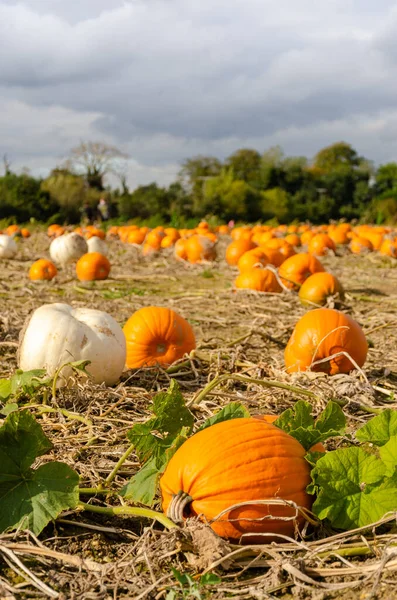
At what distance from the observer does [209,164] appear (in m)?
42.8

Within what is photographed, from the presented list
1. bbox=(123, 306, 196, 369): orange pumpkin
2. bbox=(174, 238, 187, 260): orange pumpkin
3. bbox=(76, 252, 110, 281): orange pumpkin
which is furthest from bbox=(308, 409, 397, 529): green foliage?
bbox=(174, 238, 187, 260): orange pumpkin

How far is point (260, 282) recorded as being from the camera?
8164mm

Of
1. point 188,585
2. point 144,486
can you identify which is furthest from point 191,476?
point 188,585

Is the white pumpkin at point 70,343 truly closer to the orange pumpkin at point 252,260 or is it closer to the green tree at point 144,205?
the orange pumpkin at point 252,260

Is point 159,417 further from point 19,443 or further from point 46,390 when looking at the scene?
point 46,390

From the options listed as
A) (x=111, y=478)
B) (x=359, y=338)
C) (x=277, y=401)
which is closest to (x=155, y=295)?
(x=359, y=338)

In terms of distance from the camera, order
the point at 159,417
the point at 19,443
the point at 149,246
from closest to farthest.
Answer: the point at 19,443, the point at 159,417, the point at 149,246

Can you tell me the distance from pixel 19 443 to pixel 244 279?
621 centimetres

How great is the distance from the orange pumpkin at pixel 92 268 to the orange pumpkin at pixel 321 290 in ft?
12.5

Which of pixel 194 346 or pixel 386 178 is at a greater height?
pixel 386 178

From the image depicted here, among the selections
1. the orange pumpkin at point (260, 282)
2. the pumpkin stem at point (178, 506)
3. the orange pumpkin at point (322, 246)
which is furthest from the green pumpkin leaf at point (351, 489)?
the orange pumpkin at point (322, 246)

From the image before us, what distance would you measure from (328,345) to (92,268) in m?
6.19

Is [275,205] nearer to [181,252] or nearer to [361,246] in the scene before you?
[361,246]

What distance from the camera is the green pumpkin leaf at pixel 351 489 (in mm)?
2150
